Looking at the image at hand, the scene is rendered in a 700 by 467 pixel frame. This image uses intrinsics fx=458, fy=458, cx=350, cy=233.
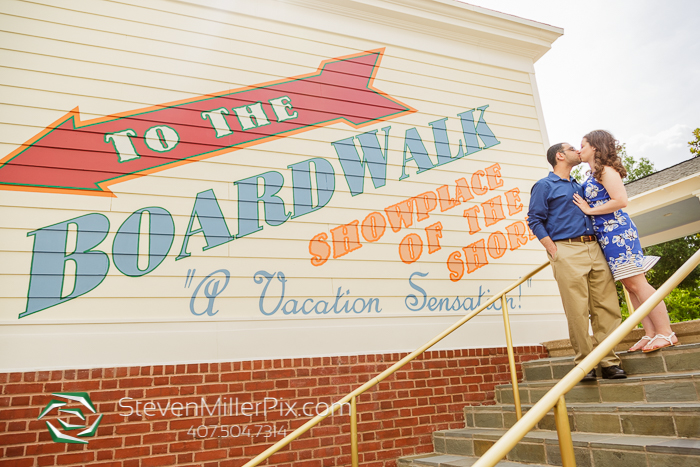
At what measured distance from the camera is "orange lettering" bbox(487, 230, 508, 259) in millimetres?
4848

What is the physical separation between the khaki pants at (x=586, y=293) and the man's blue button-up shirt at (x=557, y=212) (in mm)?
113

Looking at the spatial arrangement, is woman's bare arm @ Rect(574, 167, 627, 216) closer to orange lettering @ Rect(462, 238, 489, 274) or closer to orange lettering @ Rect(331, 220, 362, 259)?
orange lettering @ Rect(462, 238, 489, 274)

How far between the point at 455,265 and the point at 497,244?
2.00ft

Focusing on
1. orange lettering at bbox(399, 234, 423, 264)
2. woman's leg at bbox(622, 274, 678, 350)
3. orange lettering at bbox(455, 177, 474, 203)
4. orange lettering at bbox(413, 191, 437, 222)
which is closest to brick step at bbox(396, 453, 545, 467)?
woman's leg at bbox(622, 274, 678, 350)

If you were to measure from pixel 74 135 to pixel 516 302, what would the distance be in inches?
171

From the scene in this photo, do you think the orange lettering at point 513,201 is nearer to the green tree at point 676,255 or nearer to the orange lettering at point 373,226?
the orange lettering at point 373,226

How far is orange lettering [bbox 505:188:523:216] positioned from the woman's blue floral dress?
5.61ft

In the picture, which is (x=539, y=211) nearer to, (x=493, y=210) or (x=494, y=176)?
(x=493, y=210)

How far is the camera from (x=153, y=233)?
3.70 meters

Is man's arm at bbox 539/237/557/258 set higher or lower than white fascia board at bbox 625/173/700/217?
lower

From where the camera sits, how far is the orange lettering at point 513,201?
5.11m

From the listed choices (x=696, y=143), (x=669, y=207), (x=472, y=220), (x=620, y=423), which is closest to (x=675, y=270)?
(x=696, y=143)

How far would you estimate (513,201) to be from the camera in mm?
5148

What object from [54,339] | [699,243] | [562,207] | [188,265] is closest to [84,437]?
[54,339]
